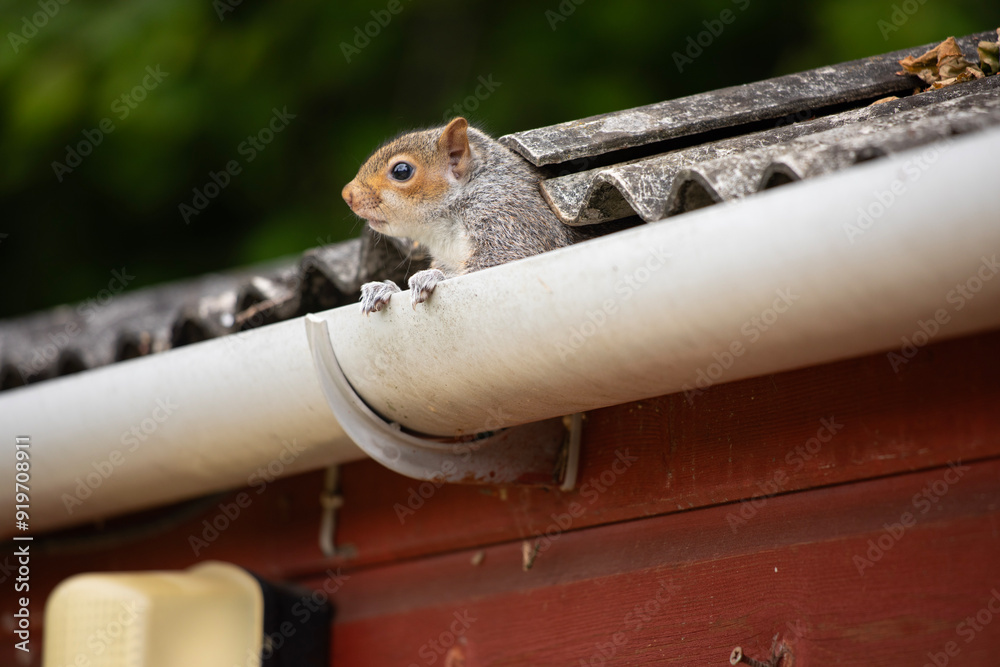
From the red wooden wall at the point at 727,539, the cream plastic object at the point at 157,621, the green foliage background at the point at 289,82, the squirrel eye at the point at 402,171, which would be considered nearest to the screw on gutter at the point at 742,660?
the red wooden wall at the point at 727,539

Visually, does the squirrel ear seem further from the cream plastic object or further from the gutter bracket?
the cream plastic object

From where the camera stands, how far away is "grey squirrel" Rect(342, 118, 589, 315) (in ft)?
7.36

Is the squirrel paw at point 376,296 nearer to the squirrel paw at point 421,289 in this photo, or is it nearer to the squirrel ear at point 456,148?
the squirrel paw at point 421,289

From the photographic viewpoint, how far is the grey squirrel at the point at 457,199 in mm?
2244

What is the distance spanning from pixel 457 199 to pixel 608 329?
3.40ft

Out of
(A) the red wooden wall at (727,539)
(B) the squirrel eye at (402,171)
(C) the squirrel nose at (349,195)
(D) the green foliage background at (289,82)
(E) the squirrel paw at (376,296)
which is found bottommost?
(A) the red wooden wall at (727,539)

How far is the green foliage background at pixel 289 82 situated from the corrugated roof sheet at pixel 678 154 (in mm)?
2729

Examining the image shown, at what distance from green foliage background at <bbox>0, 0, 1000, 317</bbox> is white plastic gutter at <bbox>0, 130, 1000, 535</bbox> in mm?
3340

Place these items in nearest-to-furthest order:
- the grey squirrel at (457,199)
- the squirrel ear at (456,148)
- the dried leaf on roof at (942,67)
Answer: the dried leaf on roof at (942,67)
the grey squirrel at (457,199)
the squirrel ear at (456,148)

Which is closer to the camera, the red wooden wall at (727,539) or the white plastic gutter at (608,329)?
the white plastic gutter at (608,329)

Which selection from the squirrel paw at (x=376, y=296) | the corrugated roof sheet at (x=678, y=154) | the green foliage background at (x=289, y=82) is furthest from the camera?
the green foliage background at (x=289, y=82)

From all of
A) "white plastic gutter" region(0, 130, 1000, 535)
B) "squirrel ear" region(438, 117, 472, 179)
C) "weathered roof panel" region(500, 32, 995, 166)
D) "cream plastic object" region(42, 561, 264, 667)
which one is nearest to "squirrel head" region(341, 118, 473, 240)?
"squirrel ear" region(438, 117, 472, 179)

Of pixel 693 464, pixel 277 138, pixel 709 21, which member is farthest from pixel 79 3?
pixel 693 464

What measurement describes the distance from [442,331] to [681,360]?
16.0 inches
